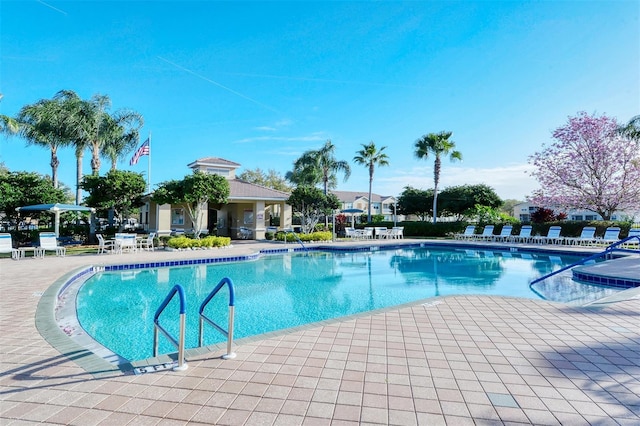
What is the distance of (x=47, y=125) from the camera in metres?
21.2

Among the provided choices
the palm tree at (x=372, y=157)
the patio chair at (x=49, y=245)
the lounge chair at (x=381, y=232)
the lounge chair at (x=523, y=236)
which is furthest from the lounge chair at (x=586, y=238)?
the patio chair at (x=49, y=245)

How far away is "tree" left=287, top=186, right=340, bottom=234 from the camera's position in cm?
2164

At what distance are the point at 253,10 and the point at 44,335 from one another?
13087 millimetres

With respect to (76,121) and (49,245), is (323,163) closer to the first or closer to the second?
(76,121)

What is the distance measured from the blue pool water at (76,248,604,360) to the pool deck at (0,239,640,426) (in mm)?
1669

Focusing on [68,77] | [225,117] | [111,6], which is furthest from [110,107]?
[111,6]

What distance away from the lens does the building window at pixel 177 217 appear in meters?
23.2

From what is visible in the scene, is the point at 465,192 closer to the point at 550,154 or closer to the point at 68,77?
the point at 550,154

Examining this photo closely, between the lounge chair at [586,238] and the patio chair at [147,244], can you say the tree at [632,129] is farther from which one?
the patio chair at [147,244]

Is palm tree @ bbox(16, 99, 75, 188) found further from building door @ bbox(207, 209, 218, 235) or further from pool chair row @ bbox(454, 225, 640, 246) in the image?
pool chair row @ bbox(454, 225, 640, 246)

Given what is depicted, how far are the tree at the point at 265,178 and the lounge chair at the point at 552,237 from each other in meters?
31.9

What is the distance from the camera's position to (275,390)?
119 inches

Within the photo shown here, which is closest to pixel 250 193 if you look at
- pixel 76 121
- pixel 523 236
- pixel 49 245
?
pixel 49 245

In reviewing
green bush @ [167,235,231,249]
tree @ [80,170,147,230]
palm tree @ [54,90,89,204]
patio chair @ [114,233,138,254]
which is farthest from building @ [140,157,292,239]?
palm tree @ [54,90,89,204]
